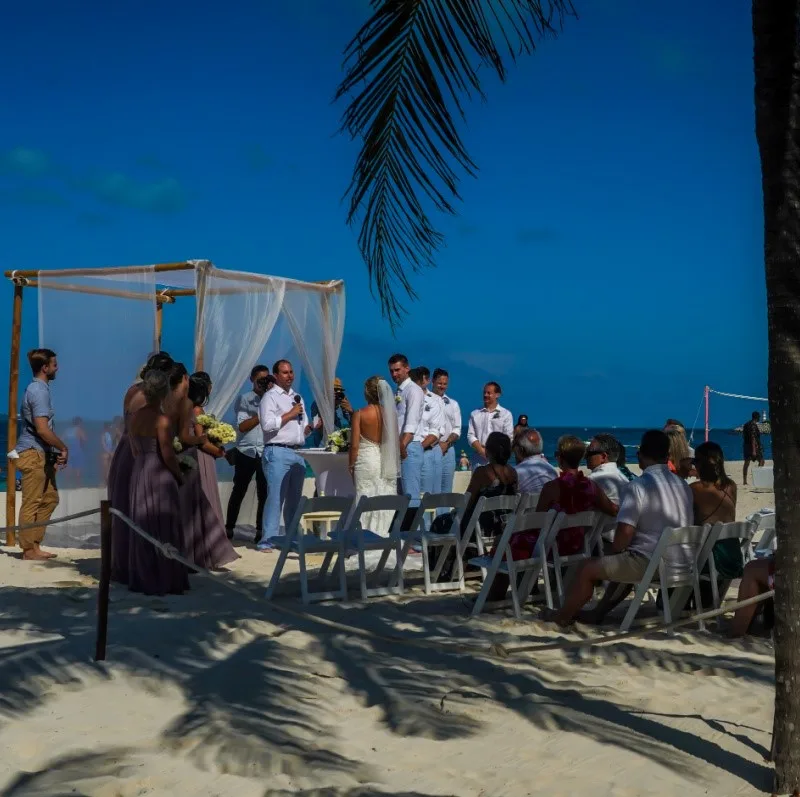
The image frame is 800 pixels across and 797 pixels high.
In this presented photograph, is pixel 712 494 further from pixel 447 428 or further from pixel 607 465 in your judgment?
pixel 447 428

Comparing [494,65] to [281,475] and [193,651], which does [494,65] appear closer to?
[193,651]

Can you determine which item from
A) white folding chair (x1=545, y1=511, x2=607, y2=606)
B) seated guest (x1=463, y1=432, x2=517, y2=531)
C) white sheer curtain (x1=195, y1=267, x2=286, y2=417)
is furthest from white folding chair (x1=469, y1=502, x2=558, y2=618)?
white sheer curtain (x1=195, y1=267, x2=286, y2=417)

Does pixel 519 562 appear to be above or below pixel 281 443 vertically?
below

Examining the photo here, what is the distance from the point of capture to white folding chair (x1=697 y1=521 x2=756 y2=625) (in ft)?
20.0

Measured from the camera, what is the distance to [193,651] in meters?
5.56

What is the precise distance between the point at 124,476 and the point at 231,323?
3.05 meters

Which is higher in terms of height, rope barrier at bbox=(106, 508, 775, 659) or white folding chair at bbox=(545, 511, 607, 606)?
white folding chair at bbox=(545, 511, 607, 606)

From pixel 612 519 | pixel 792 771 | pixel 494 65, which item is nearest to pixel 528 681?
pixel 792 771

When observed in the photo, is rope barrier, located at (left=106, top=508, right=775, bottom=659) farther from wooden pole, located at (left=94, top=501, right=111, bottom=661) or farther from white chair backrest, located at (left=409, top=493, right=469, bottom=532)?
white chair backrest, located at (left=409, top=493, right=469, bottom=532)

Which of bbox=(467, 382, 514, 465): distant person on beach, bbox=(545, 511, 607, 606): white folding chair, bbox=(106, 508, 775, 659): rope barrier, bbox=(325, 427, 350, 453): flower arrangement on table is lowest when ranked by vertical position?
bbox=(106, 508, 775, 659): rope barrier

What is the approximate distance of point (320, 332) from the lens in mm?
11070

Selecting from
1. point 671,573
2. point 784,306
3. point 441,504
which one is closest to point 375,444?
point 441,504

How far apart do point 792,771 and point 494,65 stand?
110 inches

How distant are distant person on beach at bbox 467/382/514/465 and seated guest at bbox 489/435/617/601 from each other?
173 inches
